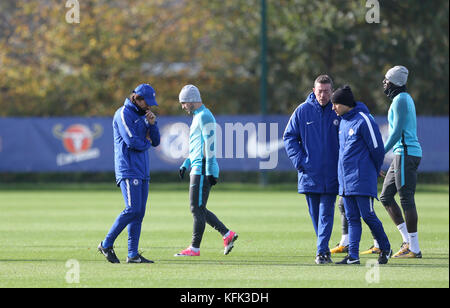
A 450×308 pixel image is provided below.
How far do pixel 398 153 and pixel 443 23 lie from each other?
922 inches

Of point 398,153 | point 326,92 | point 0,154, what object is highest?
point 326,92

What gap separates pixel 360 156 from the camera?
10.3 metres

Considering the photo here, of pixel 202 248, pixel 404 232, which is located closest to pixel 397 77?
pixel 404 232

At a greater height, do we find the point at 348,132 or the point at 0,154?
the point at 348,132

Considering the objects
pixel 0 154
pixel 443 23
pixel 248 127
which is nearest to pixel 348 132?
pixel 248 127

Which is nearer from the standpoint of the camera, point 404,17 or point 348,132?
point 348,132

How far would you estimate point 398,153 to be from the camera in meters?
11.5

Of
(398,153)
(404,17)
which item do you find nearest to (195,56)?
(404,17)

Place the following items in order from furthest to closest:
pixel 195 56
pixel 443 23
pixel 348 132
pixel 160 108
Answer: pixel 195 56 → pixel 160 108 → pixel 443 23 → pixel 348 132

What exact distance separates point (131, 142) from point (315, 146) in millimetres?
2160

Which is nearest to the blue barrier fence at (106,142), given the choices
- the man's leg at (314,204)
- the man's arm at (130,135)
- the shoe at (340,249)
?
the shoe at (340,249)

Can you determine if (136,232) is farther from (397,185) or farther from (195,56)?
(195,56)

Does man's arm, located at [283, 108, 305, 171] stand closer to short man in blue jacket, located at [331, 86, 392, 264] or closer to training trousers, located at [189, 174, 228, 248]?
short man in blue jacket, located at [331, 86, 392, 264]

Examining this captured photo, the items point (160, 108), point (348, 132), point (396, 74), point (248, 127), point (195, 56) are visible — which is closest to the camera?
point (348, 132)
